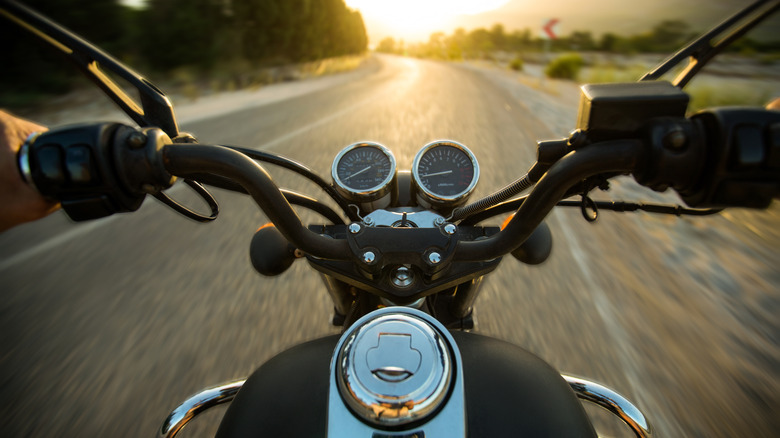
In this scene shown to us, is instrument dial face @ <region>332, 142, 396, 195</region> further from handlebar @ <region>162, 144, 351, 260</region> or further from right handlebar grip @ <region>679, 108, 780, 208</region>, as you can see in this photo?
right handlebar grip @ <region>679, 108, 780, 208</region>

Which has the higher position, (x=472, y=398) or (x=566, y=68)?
(x=472, y=398)

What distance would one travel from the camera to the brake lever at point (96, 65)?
2.51 feet

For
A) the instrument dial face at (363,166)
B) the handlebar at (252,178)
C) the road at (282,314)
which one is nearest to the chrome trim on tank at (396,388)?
the handlebar at (252,178)

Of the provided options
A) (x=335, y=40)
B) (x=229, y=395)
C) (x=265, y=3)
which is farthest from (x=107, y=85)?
(x=335, y=40)

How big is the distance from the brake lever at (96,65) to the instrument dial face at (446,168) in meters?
0.80

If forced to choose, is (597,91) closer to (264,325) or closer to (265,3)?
(264,325)

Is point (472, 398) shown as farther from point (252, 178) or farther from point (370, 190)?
point (370, 190)

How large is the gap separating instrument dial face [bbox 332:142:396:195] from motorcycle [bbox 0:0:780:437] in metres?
0.42

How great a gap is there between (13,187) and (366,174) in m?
1.00

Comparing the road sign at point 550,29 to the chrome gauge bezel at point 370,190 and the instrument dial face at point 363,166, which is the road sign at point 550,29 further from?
the chrome gauge bezel at point 370,190

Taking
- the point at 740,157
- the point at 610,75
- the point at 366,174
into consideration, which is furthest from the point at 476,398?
the point at 610,75

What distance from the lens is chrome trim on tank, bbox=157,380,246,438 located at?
1000 millimetres

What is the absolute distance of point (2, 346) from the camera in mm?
2414

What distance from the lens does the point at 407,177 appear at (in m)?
1.57
